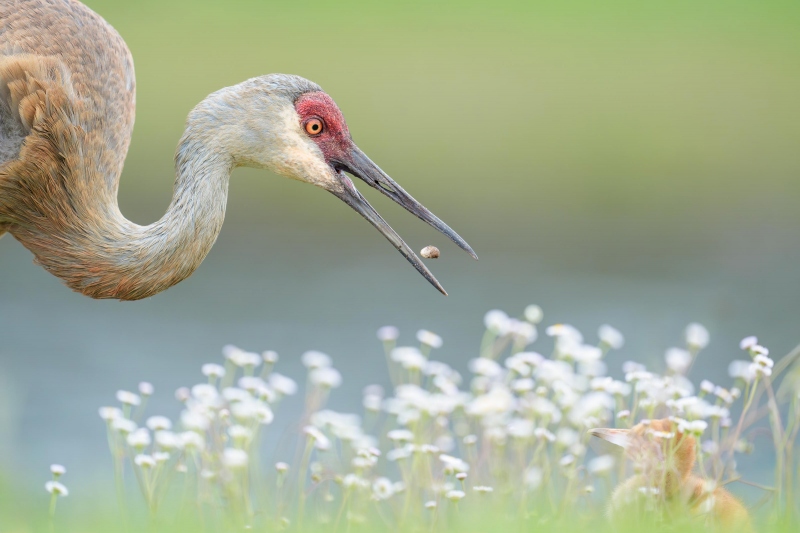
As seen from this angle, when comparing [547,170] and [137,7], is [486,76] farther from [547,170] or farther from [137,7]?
[137,7]

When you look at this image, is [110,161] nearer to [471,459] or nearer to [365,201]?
[365,201]

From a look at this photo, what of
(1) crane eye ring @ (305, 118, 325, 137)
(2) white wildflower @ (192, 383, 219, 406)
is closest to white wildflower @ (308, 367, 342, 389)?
(2) white wildflower @ (192, 383, 219, 406)

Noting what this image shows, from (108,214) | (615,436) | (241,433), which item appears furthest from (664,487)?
(108,214)

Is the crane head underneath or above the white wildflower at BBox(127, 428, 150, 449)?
above

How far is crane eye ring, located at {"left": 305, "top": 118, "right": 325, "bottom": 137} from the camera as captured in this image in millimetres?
4164

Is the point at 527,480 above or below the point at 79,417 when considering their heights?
below

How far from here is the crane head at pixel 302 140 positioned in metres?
4.12

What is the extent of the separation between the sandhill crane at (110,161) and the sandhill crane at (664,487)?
873 mm

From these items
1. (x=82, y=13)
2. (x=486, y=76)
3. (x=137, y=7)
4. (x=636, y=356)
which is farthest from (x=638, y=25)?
(x=82, y=13)

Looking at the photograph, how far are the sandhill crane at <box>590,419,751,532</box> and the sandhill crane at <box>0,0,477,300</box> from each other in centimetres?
87

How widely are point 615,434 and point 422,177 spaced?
6.93 metres

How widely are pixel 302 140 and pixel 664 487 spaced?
67.2 inches

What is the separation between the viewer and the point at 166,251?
404cm

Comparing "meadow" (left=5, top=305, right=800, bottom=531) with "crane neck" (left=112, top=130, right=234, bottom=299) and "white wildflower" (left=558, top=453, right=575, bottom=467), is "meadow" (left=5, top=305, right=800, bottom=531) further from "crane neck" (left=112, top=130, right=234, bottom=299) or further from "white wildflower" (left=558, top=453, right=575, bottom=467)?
"crane neck" (left=112, top=130, right=234, bottom=299)
